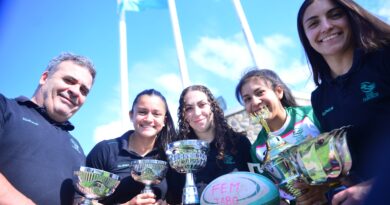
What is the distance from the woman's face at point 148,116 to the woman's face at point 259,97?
743 millimetres

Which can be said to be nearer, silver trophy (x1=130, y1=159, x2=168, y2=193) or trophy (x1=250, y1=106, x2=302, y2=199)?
trophy (x1=250, y1=106, x2=302, y2=199)

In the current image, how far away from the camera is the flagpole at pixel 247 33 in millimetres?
7039

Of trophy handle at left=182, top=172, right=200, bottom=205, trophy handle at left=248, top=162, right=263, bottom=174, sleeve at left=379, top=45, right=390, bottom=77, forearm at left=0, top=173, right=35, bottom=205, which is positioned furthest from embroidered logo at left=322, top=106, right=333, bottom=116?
forearm at left=0, top=173, right=35, bottom=205

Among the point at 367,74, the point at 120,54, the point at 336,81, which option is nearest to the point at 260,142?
the point at 336,81

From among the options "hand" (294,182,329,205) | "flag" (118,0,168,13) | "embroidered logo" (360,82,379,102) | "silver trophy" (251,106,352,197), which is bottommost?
"hand" (294,182,329,205)

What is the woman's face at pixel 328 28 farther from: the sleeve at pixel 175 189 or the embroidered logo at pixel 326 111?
the sleeve at pixel 175 189

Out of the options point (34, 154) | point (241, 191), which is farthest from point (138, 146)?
point (241, 191)

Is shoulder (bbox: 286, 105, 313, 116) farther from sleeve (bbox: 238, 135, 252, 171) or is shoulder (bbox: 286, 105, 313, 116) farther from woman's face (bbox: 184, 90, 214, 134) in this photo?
woman's face (bbox: 184, 90, 214, 134)

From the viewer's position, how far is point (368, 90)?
143 cm

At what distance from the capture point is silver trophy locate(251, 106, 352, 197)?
116 cm

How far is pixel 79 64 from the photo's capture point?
2.31m

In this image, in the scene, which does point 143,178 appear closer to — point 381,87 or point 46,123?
point 46,123

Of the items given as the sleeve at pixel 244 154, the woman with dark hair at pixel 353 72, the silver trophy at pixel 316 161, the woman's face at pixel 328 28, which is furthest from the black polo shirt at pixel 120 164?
the woman's face at pixel 328 28

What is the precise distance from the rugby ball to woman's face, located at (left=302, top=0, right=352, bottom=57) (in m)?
0.88
